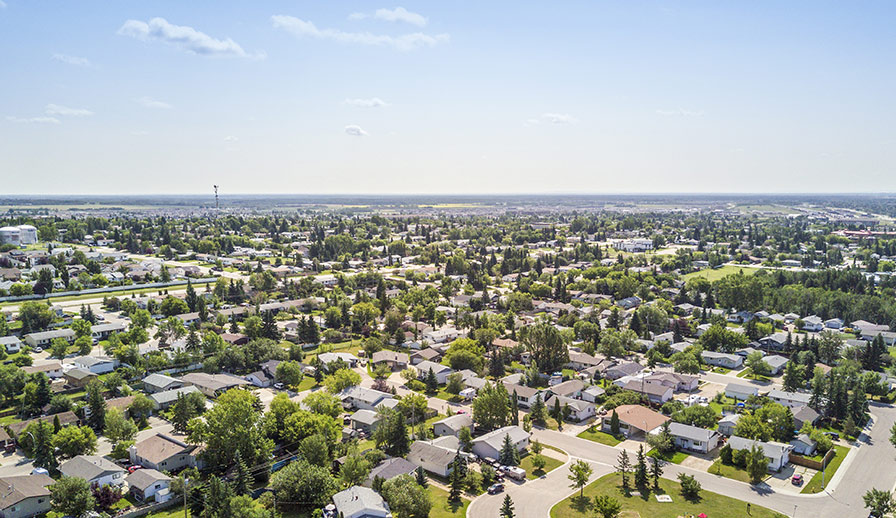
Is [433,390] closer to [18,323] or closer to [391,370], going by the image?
[391,370]

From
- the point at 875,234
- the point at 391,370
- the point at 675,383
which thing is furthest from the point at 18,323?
the point at 875,234

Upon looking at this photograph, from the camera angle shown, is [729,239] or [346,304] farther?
[729,239]

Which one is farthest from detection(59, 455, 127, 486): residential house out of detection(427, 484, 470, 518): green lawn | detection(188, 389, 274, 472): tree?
detection(427, 484, 470, 518): green lawn

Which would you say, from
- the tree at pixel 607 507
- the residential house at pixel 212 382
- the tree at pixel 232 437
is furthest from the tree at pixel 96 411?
the tree at pixel 607 507

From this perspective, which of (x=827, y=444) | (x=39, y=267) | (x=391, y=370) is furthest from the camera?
(x=39, y=267)

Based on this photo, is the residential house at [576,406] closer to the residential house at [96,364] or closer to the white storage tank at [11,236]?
the residential house at [96,364]

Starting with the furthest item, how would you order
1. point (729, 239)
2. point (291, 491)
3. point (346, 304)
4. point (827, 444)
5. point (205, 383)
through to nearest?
point (729, 239) < point (346, 304) < point (205, 383) < point (827, 444) < point (291, 491)
